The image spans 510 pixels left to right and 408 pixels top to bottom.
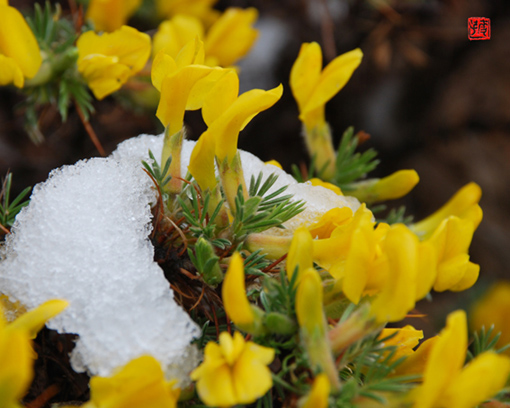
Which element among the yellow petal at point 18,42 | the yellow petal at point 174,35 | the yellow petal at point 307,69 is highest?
the yellow petal at point 18,42

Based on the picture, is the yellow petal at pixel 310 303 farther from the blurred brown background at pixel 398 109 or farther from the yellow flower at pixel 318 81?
the blurred brown background at pixel 398 109

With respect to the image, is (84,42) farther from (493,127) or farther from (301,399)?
(493,127)

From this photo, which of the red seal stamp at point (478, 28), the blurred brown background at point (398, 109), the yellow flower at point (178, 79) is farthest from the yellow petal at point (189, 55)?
the red seal stamp at point (478, 28)

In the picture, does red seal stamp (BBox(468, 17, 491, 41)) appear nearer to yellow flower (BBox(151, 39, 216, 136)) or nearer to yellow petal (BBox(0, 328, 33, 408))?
yellow flower (BBox(151, 39, 216, 136))

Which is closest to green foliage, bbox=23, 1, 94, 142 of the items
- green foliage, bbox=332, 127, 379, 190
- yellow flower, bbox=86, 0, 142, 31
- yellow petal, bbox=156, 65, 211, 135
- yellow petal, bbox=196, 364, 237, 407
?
yellow flower, bbox=86, 0, 142, 31

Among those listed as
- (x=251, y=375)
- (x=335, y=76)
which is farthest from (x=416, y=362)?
(x=335, y=76)

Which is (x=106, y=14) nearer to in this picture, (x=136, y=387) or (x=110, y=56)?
(x=110, y=56)
